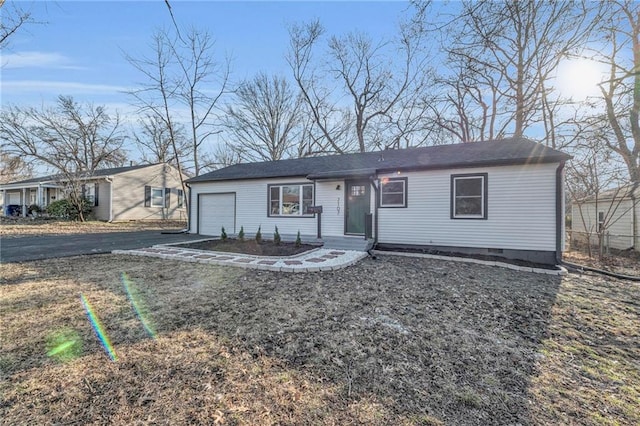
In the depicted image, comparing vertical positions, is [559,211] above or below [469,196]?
below

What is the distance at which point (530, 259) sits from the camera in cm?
785

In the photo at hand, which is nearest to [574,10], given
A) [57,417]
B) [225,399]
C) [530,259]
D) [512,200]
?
[512,200]

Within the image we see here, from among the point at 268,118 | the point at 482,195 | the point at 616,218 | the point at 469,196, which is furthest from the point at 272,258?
the point at 268,118

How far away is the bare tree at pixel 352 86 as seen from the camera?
19625 millimetres

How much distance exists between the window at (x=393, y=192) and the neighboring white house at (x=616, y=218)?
672 centimetres

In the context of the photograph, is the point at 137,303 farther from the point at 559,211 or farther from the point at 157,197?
the point at 157,197

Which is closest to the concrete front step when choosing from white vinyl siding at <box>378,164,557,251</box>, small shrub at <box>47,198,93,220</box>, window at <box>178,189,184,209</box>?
white vinyl siding at <box>378,164,557,251</box>

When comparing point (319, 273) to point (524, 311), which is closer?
point (524, 311)

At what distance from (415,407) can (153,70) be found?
22.6 meters

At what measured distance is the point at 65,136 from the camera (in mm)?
18047

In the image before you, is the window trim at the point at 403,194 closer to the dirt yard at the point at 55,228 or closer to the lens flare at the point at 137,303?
the lens flare at the point at 137,303

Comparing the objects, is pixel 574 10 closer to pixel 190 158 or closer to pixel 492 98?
pixel 492 98

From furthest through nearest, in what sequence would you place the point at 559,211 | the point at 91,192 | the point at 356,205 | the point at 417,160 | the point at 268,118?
the point at 268,118
the point at 91,192
the point at 356,205
the point at 417,160
the point at 559,211

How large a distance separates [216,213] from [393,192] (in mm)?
7798
